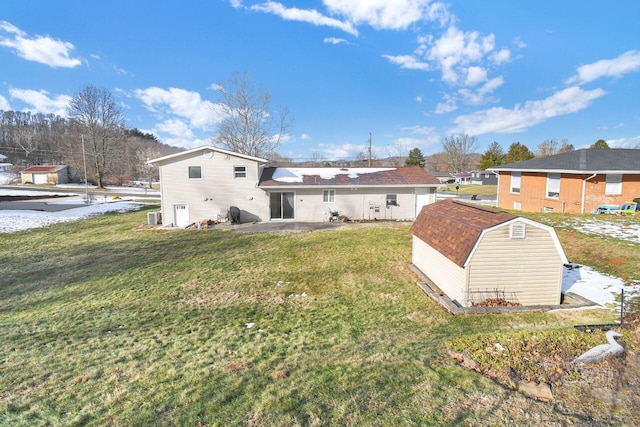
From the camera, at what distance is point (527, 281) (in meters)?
7.68

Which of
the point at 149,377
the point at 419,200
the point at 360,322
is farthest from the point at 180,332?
the point at 419,200

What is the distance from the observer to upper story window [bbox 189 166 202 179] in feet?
62.9

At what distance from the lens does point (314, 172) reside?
21766 millimetres

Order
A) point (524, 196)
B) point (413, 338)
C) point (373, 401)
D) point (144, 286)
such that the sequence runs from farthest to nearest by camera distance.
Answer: point (524, 196) < point (144, 286) < point (413, 338) < point (373, 401)

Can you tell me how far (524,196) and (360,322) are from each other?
19.1m

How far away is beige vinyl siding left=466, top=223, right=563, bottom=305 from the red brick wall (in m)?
13.0

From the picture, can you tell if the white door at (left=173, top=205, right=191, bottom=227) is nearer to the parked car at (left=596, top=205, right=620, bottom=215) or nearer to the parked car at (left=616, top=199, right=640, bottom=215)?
the parked car at (left=596, top=205, right=620, bottom=215)

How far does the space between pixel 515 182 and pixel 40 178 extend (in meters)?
68.0

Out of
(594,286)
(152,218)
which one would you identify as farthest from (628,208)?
(152,218)

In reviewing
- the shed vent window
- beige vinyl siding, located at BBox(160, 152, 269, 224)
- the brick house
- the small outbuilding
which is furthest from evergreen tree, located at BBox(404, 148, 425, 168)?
the small outbuilding

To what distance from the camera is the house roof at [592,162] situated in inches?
651

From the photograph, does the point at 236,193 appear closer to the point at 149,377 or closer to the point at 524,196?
the point at 149,377

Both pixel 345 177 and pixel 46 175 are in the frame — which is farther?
pixel 46 175

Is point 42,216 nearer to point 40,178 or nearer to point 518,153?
point 40,178
